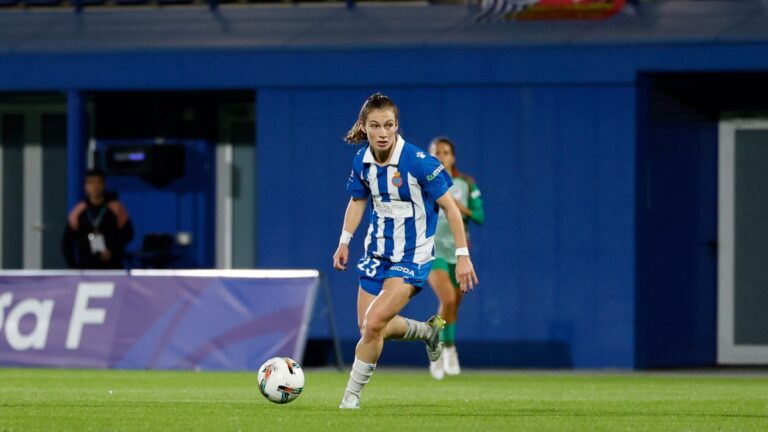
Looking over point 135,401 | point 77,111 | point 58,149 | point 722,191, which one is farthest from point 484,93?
point 135,401

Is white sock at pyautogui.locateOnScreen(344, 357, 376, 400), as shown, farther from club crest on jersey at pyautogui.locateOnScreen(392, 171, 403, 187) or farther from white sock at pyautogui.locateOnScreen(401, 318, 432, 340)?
club crest on jersey at pyautogui.locateOnScreen(392, 171, 403, 187)

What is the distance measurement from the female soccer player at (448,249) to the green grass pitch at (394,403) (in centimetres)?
47

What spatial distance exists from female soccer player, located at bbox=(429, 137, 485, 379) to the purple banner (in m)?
1.48

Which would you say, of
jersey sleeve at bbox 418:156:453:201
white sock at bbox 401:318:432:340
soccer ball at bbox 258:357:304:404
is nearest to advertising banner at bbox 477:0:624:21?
A: white sock at bbox 401:318:432:340

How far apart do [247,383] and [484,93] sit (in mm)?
5285

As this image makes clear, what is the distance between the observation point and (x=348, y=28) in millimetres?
18328

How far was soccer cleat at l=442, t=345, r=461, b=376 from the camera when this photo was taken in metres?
15.8

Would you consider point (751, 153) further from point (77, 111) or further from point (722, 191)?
point (77, 111)

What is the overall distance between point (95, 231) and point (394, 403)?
7.81 metres

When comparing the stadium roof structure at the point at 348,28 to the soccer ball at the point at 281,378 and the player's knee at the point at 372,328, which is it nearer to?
the soccer ball at the point at 281,378

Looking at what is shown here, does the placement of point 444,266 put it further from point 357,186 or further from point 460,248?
point 460,248

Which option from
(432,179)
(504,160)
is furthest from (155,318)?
(432,179)

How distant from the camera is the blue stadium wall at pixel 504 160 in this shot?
17.7m

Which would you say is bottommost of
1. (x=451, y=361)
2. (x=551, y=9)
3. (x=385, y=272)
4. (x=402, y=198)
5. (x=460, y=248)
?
(x=451, y=361)
